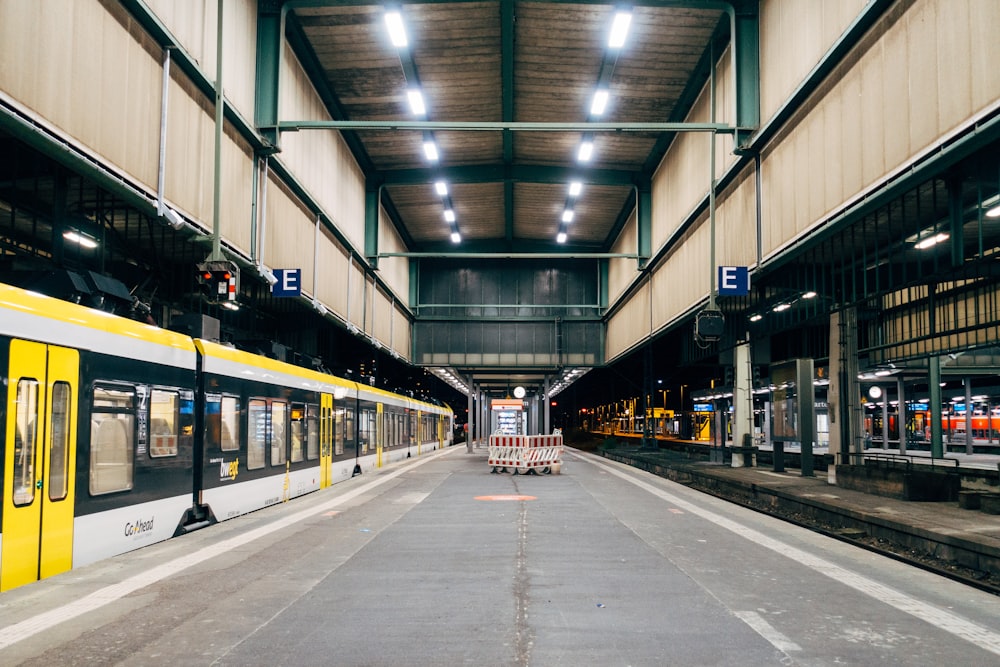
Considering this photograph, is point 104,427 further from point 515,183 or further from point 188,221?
point 515,183

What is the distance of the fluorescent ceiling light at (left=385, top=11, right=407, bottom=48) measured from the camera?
20.4m

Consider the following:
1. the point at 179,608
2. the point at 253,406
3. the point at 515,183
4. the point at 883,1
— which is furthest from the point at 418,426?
the point at 179,608

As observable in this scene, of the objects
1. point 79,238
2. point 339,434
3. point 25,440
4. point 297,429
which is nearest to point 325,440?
point 339,434

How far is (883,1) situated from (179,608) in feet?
43.4

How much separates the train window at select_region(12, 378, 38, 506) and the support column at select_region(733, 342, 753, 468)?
22.0 m

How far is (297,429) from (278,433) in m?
1.38

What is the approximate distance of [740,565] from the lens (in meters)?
9.54

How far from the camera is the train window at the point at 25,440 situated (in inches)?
309

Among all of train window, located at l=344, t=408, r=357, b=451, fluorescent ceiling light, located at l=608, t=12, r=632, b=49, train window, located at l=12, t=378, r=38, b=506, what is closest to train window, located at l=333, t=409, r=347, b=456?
train window, located at l=344, t=408, r=357, b=451

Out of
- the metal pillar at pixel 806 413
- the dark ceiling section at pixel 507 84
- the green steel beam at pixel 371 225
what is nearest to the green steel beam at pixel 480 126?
the dark ceiling section at pixel 507 84

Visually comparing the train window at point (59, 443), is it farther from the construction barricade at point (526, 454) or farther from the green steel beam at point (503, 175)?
the green steel beam at point (503, 175)

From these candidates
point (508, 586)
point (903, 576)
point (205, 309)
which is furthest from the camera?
point (205, 309)

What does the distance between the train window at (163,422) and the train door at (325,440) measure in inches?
335

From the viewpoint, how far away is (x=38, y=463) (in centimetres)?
821
